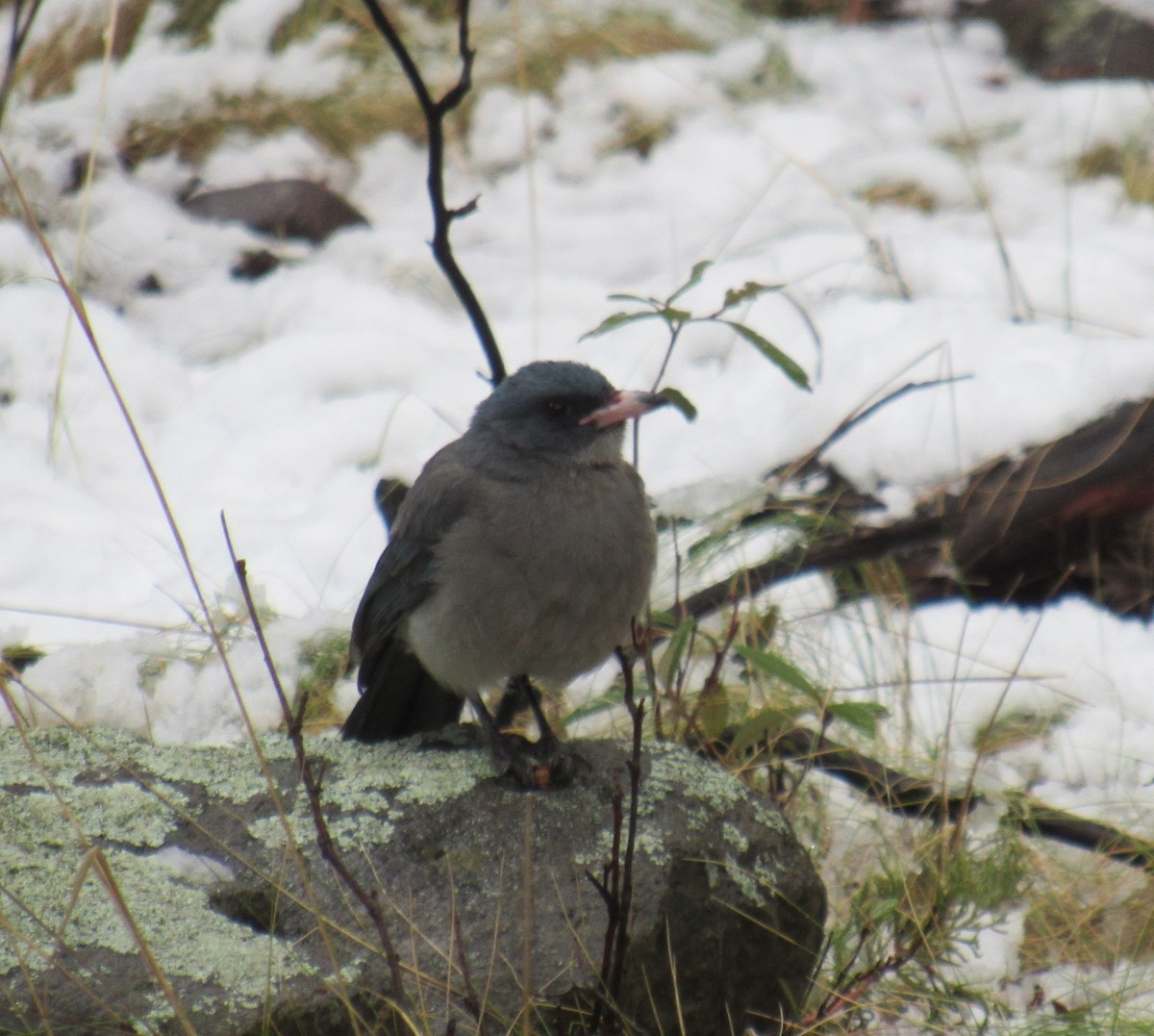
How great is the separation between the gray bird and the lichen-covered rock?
0.26m

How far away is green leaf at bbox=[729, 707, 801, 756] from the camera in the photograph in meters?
3.50

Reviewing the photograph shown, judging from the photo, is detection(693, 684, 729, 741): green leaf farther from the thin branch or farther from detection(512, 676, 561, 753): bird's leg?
detection(512, 676, 561, 753): bird's leg

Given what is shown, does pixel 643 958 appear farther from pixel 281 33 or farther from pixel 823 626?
pixel 281 33

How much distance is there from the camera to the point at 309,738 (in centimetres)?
359

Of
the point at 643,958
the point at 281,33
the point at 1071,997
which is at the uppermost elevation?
the point at 281,33

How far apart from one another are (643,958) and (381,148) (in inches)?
221

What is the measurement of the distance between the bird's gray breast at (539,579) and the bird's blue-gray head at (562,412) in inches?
3.8

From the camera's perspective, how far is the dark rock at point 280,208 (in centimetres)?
697

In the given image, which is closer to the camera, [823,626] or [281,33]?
[823,626]

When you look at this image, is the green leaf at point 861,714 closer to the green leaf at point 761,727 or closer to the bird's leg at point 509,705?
the green leaf at point 761,727

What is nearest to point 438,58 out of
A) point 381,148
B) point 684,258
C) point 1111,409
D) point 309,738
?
point 381,148

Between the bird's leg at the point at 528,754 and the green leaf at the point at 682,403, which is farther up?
the green leaf at the point at 682,403

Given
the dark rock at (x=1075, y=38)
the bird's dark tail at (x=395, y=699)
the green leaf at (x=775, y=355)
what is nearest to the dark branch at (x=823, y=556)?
the bird's dark tail at (x=395, y=699)

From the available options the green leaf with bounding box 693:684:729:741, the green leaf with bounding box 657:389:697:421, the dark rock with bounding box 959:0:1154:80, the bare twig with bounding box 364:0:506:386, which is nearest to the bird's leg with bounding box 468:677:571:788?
the green leaf with bounding box 693:684:729:741
